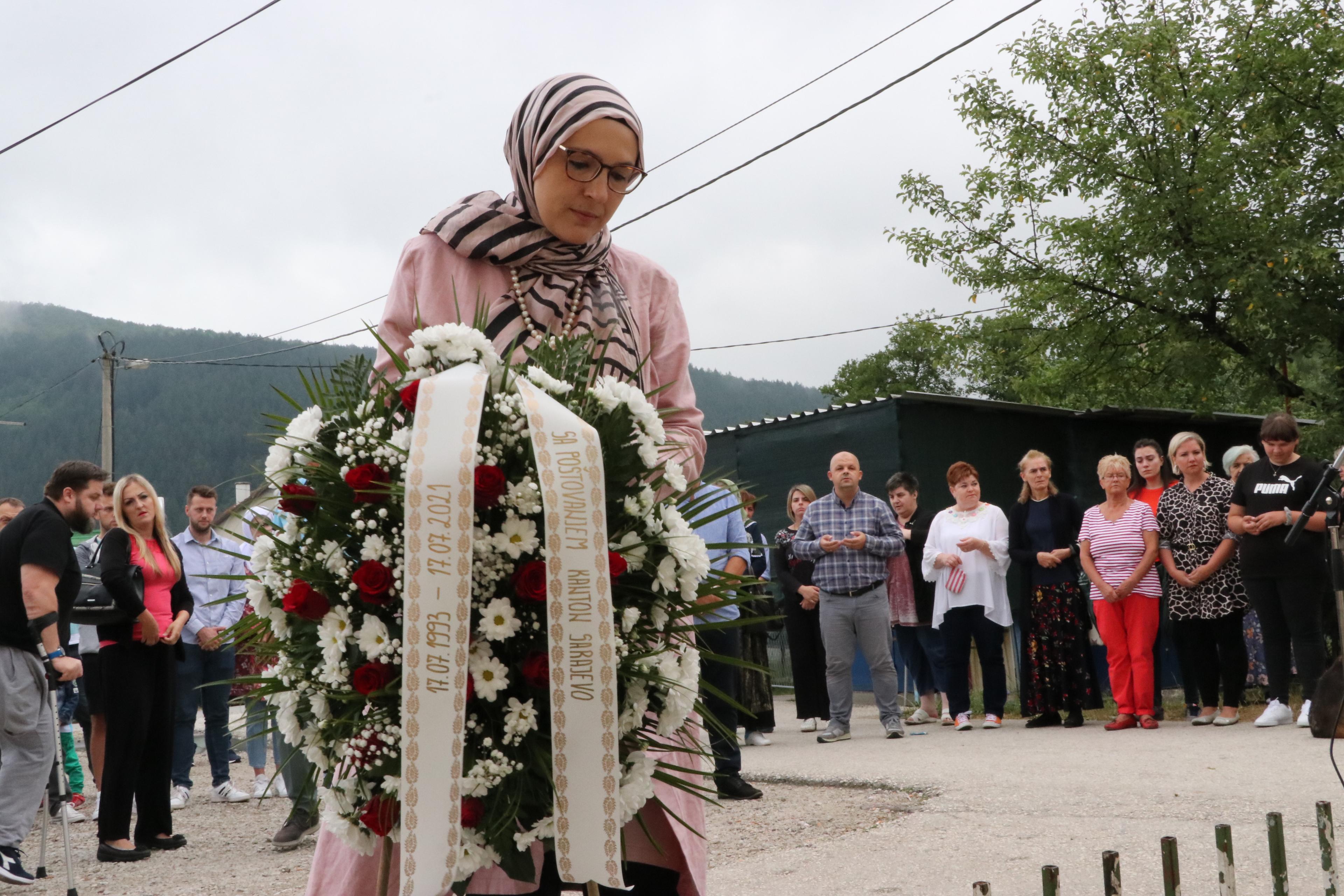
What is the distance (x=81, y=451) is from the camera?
258 ft

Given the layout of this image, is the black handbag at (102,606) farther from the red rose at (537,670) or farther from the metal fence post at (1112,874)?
the metal fence post at (1112,874)

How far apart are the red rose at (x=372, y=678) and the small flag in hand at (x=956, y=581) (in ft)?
25.7

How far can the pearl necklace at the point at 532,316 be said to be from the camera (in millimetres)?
2260

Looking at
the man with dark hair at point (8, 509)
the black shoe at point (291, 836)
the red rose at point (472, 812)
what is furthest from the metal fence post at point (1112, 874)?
the man with dark hair at point (8, 509)

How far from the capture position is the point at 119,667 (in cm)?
658

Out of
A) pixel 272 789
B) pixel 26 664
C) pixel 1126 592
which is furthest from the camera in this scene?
pixel 1126 592

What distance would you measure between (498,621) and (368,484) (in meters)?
0.27

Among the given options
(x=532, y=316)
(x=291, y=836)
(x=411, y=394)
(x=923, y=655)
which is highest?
(x=532, y=316)

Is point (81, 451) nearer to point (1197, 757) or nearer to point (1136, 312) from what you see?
point (1136, 312)

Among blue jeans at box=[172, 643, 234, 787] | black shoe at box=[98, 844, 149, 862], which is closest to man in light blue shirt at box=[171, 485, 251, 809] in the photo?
blue jeans at box=[172, 643, 234, 787]

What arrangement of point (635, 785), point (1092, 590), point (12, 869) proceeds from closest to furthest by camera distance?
1. point (635, 785)
2. point (12, 869)
3. point (1092, 590)

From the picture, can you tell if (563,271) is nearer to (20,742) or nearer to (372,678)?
(372,678)

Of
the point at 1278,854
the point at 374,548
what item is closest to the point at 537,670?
the point at 374,548

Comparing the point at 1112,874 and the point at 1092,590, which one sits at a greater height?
the point at 1092,590
